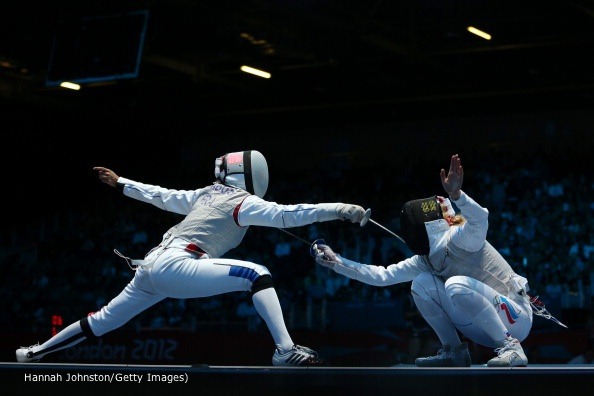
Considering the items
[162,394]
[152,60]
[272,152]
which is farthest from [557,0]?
[162,394]

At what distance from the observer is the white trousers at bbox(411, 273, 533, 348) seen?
4488 mm

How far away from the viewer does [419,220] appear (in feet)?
15.7

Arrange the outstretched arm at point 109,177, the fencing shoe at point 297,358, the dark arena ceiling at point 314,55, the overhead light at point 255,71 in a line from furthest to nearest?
the overhead light at point 255,71
the dark arena ceiling at point 314,55
the outstretched arm at point 109,177
the fencing shoe at point 297,358

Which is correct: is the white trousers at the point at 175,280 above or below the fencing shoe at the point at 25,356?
above

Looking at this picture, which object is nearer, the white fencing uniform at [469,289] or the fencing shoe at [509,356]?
the fencing shoe at [509,356]

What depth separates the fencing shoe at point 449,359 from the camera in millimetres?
4668

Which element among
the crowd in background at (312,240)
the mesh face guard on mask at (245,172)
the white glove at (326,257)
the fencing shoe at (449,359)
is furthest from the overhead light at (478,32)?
the fencing shoe at (449,359)

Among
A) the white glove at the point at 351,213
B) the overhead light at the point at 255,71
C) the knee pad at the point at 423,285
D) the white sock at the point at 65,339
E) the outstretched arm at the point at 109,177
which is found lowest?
the white sock at the point at 65,339

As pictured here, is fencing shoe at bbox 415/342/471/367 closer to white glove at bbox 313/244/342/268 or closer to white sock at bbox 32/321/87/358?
white glove at bbox 313/244/342/268

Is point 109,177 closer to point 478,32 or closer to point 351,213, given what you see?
point 351,213

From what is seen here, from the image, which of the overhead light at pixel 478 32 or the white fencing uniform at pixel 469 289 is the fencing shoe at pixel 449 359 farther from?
the overhead light at pixel 478 32

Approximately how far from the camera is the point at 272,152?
19078mm

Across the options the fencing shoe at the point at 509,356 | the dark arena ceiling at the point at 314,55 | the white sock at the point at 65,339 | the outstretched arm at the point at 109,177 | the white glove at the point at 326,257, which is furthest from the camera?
the dark arena ceiling at the point at 314,55

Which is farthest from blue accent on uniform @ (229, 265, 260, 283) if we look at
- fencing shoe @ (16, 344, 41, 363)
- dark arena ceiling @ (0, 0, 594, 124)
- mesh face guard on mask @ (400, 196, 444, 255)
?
dark arena ceiling @ (0, 0, 594, 124)
